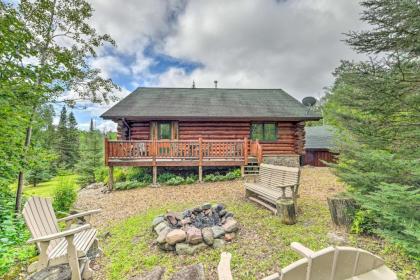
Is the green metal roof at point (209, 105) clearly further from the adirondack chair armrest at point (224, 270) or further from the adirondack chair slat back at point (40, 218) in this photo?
the adirondack chair armrest at point (224, 270)

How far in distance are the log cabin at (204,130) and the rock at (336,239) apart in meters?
6.15

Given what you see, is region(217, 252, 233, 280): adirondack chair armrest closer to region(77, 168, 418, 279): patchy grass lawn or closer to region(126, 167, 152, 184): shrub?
region(77, 168, 418, 279): patchy grass lawn

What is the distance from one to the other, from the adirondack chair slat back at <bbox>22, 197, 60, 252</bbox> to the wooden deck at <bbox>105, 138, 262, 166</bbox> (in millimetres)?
5919

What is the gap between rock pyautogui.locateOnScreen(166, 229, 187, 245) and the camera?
402cm

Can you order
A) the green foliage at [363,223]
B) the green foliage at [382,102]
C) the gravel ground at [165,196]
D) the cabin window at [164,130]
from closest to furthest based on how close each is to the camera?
the green foliage at [382,102]
the green foliage at [363,223]
the gravel ground at [165,196]
the cabin window at [164,130]

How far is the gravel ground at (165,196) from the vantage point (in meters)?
6.70

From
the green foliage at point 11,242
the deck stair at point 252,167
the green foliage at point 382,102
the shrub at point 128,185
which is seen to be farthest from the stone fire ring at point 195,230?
the deck stair at point 252,167

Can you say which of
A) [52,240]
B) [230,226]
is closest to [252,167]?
[230,226]

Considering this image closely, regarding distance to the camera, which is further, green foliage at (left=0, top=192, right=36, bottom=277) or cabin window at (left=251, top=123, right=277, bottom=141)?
cabin window at (left=251, top=123, right=277, bottom=141)

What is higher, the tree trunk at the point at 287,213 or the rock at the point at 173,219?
the tree trunk at the point at 287,213

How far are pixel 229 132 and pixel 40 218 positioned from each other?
1001 centimetres

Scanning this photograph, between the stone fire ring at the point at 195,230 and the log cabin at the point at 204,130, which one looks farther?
the log cabin at the point at 204,130

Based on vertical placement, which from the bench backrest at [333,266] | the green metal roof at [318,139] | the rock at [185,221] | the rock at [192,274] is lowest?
the rock at [185,221]

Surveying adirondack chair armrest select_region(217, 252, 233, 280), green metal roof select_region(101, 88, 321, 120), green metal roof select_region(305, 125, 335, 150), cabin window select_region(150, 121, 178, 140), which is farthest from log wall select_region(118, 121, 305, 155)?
adirondack chair armrest select_region(217, 252, 233, 280)
